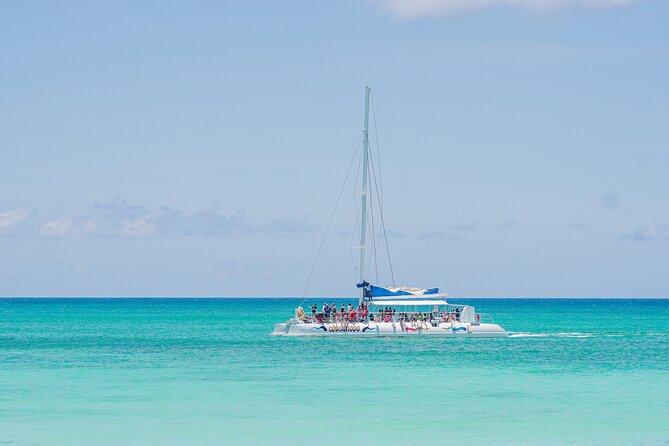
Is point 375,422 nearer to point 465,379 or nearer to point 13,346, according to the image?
point 465,379

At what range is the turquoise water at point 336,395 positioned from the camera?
3125 centimetres

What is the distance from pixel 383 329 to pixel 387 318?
1393 millimetres

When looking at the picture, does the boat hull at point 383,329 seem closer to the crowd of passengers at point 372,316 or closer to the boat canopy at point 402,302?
the crowd of passengers at point 372,316

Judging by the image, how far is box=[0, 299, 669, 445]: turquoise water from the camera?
3125 cm

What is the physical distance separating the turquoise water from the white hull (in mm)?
3543

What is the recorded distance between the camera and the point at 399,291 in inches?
2849

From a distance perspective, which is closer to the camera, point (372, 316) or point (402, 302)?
point (402, 302)

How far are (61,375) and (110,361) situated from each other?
8400 millimetres

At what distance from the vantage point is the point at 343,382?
44.3m

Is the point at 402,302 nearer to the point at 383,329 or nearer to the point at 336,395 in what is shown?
the point at 383,329

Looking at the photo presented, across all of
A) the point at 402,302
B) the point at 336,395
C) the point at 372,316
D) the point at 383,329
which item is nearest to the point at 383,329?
the point at 383,329

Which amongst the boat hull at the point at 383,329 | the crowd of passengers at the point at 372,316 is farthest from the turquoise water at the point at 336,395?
the crowd of passengers at the point at 372,316

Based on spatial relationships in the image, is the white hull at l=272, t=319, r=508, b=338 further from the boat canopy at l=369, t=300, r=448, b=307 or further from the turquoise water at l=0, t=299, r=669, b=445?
the turquoise water at l=0, t=299, r=669, b=445

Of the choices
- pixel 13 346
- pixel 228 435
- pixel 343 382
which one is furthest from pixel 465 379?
pixel 13 346
